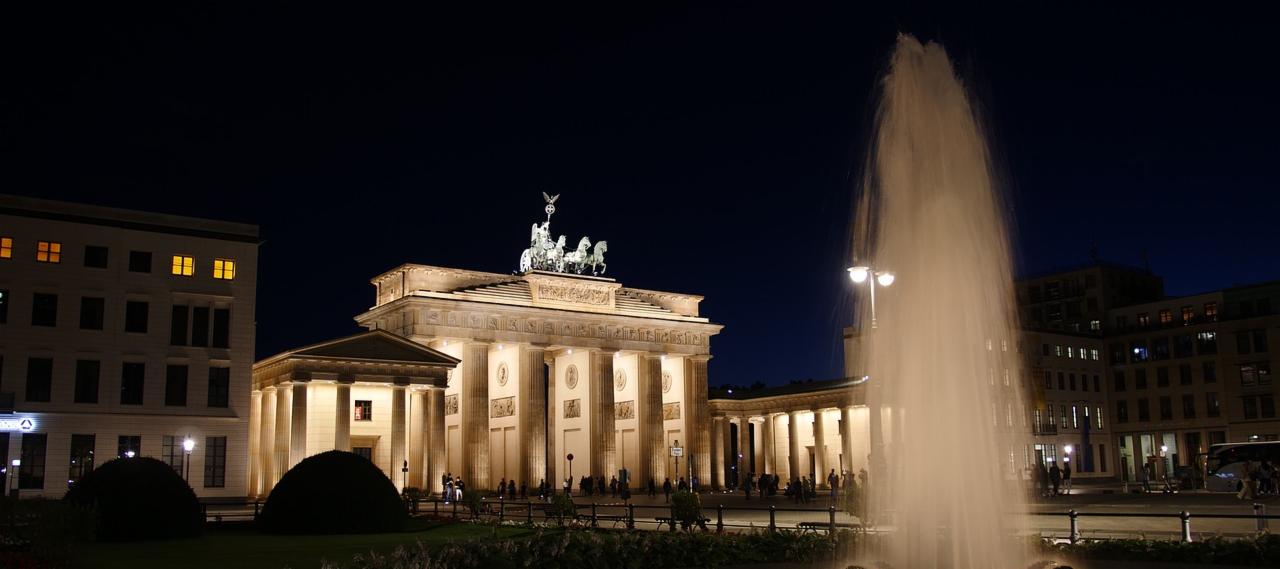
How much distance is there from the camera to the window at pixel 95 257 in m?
55.2

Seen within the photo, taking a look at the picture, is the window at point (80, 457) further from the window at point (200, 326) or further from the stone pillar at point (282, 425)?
the stone pillar at point (282, 425)

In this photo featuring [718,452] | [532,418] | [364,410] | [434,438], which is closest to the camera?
[434,438]

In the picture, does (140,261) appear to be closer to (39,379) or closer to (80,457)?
(39,379)

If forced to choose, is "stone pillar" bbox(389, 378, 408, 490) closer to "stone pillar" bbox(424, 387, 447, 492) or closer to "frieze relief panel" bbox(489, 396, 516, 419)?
"stone pillar" bbox(424, 387, 447, 492)

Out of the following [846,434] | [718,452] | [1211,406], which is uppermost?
[1211,406]

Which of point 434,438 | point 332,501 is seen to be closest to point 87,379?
point 434,438

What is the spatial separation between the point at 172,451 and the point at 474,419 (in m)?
24.2

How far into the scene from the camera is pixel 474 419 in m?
76.6

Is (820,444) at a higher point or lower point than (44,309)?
lower

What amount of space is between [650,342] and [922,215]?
6541cm

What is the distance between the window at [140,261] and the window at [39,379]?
6.11 meters

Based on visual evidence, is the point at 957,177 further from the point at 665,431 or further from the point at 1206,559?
the point at 665,431

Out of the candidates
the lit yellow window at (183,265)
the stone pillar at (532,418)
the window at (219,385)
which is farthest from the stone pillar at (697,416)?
the lit yellow window at (183,265)

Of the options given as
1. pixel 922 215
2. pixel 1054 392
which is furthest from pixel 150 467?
pixel 1054 392
